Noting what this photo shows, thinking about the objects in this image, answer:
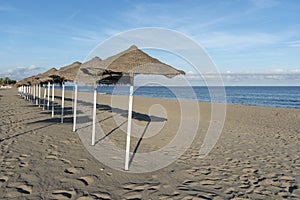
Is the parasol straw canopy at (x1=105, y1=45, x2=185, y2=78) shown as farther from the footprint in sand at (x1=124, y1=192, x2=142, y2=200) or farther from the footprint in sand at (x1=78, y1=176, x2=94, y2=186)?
the footprint in sand at (x1=124, y1=192, x2=142, y2=200)

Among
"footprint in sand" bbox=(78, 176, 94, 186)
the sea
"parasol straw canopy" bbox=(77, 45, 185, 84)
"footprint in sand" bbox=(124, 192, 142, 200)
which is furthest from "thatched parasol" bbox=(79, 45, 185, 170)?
the sea

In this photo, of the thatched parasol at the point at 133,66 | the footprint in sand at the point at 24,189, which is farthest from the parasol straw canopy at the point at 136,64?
the footprint in sand at the point at 24,189

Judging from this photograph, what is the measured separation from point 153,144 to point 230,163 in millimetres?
2287

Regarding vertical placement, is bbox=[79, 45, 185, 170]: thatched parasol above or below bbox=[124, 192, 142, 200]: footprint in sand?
above

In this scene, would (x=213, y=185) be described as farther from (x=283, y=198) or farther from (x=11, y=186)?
(x=11, y=186)

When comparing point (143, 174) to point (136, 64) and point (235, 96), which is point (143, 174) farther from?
point (235, 96)

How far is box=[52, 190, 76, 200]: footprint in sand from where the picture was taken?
3569 millimetres

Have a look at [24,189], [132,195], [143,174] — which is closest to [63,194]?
[24,189]

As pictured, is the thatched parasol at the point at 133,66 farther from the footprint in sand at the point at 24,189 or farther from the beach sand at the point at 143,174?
the footprint in sand at the point at 24,189

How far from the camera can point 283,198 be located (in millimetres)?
3939

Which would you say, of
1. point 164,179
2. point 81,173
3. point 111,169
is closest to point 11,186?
point 81,173

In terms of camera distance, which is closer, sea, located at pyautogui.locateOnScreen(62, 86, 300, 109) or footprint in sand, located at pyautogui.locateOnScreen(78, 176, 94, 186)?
footprint in sand, located at pyautogui.locateOnScreen(78, 176, 94, 186)

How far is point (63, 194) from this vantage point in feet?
12.0

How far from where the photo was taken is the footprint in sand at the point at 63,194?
11.7 ft
